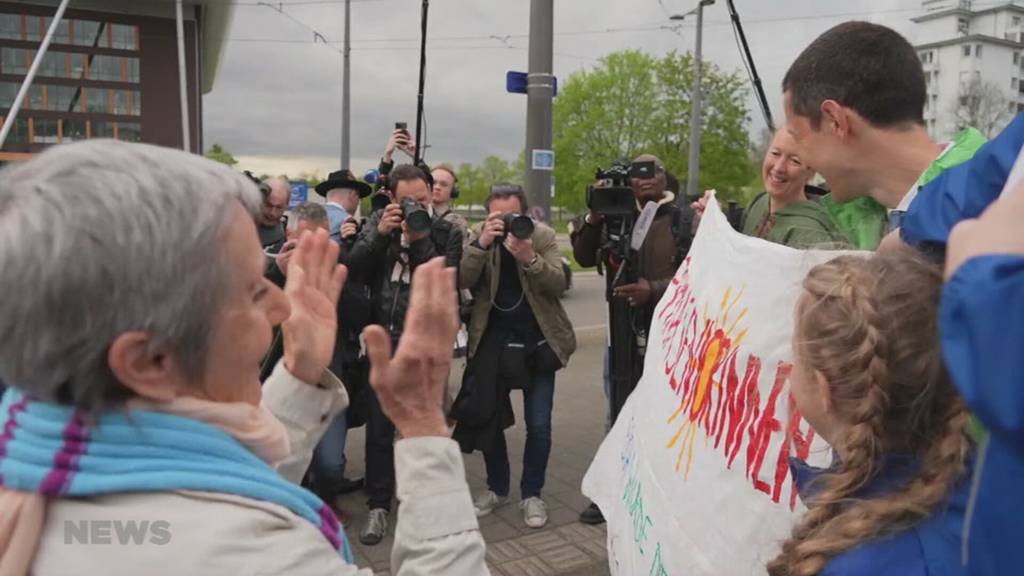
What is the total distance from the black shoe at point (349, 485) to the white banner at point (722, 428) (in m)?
2.76

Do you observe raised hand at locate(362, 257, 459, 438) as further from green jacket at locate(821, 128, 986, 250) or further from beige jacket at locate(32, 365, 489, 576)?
green jacket at locate(821, 128, 986, 250)

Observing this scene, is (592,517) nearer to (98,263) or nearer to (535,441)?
(535,441)

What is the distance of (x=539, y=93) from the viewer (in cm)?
662

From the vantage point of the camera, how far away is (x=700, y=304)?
2023mm

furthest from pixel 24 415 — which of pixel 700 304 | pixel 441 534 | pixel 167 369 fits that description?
pixel 700 304

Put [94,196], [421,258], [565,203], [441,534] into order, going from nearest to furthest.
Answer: [94,196] < [441,534] < [421,258] < [565,203]

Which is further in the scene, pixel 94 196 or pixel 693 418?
pixel 693 418

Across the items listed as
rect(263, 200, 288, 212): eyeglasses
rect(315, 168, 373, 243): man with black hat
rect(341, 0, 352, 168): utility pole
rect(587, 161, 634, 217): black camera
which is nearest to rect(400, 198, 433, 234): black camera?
rect(587, 161, 634, 217): black camera

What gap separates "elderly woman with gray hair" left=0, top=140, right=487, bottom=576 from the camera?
36.8 inches

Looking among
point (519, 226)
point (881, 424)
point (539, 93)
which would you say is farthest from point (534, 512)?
point (539, 93)

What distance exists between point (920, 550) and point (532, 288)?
3.14 m

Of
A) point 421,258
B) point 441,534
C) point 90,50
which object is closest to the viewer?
point 441,534

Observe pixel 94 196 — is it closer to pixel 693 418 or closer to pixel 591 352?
pixel 693 418

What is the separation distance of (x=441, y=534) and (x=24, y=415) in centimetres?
58
